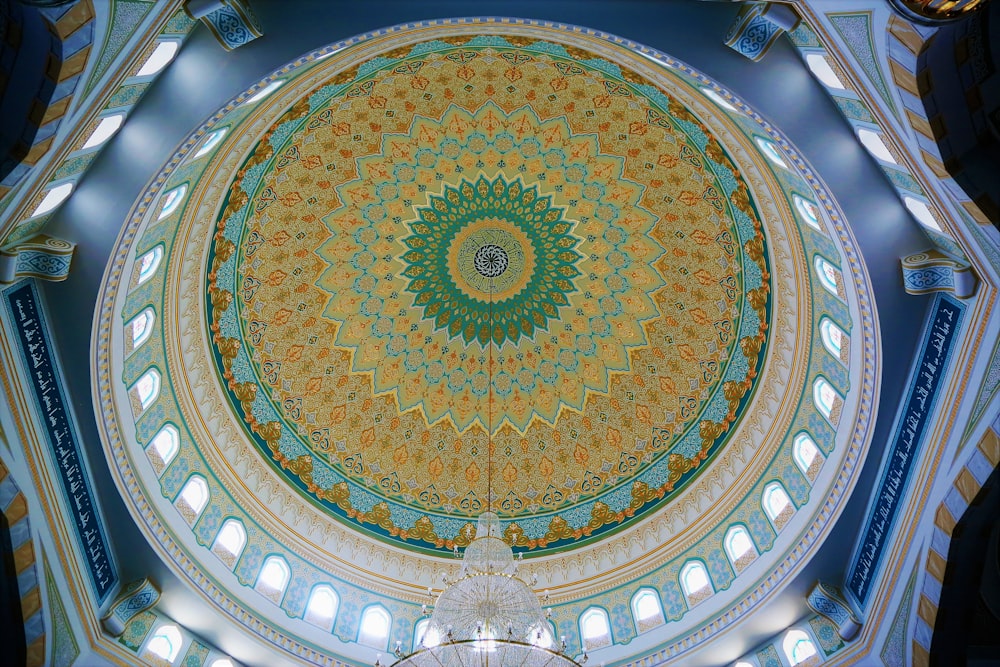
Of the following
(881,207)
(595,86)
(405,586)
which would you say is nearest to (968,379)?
(881,207)

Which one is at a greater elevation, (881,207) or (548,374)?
(548,374)

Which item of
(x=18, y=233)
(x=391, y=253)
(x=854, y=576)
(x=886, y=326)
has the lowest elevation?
(x=854, y=576)

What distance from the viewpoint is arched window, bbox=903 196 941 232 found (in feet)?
19.7

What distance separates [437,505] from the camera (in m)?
13.1

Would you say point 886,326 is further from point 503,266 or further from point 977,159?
point 503,266

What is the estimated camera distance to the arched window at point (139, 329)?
8771mm

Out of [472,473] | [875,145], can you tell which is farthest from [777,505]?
[875,145]

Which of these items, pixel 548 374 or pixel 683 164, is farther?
pixel 548 374

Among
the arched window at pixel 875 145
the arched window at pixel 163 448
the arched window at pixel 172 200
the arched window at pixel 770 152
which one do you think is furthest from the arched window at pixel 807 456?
the arched window at pixel 172 200

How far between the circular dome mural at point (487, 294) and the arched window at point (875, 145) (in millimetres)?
4073

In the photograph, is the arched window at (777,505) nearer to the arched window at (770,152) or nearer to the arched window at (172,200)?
the arched window at (770,152)

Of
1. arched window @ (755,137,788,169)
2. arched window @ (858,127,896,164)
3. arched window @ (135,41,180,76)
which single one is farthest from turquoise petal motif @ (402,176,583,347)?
arched window @ (135,41,180,76)

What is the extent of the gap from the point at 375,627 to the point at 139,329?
5.85 meters

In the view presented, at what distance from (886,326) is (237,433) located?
30.8 ft
